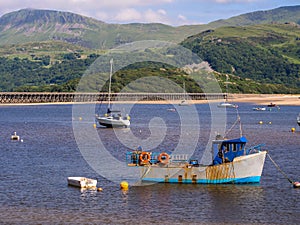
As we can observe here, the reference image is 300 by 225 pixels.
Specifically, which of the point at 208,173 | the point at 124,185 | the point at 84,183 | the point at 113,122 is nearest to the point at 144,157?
the point at 124,185

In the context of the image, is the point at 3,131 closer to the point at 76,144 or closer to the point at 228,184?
the point at 76,144

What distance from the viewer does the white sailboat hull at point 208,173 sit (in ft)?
174

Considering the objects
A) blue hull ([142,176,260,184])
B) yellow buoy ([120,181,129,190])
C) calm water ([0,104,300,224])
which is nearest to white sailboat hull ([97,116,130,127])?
calm water ([0,104,300,224])

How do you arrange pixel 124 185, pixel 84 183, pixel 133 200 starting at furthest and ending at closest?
pixel 84 183 < pixel 124 185 < pixel 133 200

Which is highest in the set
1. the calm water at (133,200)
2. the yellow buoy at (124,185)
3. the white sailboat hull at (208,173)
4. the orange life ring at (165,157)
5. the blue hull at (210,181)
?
the orange life ring at (165,157)

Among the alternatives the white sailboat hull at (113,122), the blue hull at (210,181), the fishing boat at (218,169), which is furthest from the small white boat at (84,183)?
the white sailboat hull at (113,122)

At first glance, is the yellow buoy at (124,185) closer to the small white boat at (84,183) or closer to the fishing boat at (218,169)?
the fishing boat at (218,169)

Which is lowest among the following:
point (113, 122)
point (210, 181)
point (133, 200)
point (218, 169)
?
point (133, 200)

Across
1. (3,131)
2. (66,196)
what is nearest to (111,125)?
(3,131)

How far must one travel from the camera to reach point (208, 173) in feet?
174

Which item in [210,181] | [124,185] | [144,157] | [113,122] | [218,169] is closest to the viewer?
[124,185]

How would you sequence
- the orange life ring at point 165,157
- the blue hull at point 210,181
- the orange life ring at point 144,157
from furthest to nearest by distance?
the orange life ring at point 144,157, the orange life ring at point 165,157, the blue hull at point 210,181

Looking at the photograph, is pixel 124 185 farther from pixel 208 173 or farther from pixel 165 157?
pixel 208 173

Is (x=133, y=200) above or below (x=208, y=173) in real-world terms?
below
